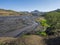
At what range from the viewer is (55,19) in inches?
1415

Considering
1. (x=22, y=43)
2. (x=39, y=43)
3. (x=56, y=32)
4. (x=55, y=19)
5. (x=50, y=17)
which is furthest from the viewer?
(x=50, y=17)

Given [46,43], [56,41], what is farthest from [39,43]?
[56,41]

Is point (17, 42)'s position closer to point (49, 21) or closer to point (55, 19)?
point (55, 19)

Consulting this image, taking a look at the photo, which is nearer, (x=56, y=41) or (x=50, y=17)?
(x=56, y=41)

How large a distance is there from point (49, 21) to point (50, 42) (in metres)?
25.1

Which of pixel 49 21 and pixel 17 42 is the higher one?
pixel 17 42

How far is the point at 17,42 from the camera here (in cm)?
1367

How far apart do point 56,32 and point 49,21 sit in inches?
806

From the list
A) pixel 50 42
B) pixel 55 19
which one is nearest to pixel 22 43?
pixel 50 42

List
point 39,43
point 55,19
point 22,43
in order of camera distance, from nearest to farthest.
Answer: point 22,43, point 39,43, point 55,19

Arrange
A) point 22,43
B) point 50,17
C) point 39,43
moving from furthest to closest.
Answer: point 50,17 → point 39,43 → point 22,43

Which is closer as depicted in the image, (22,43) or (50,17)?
(22,43)

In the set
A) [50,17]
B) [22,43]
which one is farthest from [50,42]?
[50,17]

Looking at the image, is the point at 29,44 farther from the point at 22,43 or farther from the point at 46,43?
the point at 46,43
